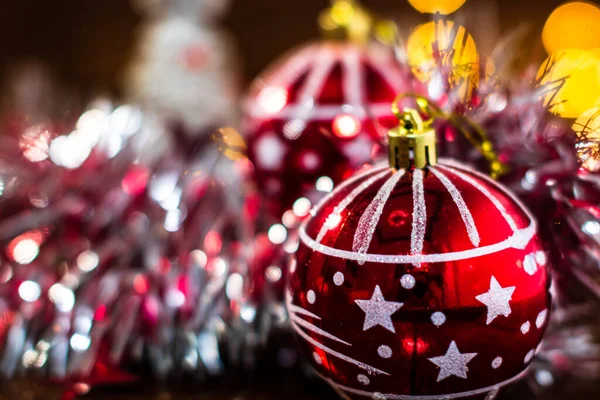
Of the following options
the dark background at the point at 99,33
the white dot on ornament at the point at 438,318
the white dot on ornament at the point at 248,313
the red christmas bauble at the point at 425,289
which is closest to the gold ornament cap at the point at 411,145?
the red christmas bauble at the point at 425,289

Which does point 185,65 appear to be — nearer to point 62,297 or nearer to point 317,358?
point 62,297

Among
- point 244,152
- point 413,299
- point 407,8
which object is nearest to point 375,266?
point 413,299

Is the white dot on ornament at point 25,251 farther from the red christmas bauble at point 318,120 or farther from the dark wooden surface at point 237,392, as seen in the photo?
the red christmas bauble at point 318,120

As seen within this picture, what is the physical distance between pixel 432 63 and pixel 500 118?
0.08 meters

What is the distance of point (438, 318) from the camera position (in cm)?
43

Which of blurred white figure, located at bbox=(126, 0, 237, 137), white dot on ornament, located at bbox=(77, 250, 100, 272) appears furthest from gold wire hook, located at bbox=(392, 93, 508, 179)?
blurred white figure, located at bbox=(126, 0, 237, 137)

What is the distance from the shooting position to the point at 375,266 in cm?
44

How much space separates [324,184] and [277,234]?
0.07 metres

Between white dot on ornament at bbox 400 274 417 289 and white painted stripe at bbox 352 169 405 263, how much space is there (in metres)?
0.03

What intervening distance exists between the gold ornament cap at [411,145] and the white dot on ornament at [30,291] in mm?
408

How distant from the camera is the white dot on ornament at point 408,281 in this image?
0.43 meters

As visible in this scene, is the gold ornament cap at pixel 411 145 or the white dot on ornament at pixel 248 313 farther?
the white dot on ornament at pixel 248 313

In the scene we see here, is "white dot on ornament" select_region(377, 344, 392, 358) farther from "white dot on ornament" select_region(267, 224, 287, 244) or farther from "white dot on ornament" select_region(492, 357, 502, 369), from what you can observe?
"white dot on ornament" select_region(267, 224, 287, 244)

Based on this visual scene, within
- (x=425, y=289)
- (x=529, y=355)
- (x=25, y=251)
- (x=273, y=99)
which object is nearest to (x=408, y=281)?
(x=425, y=289)
